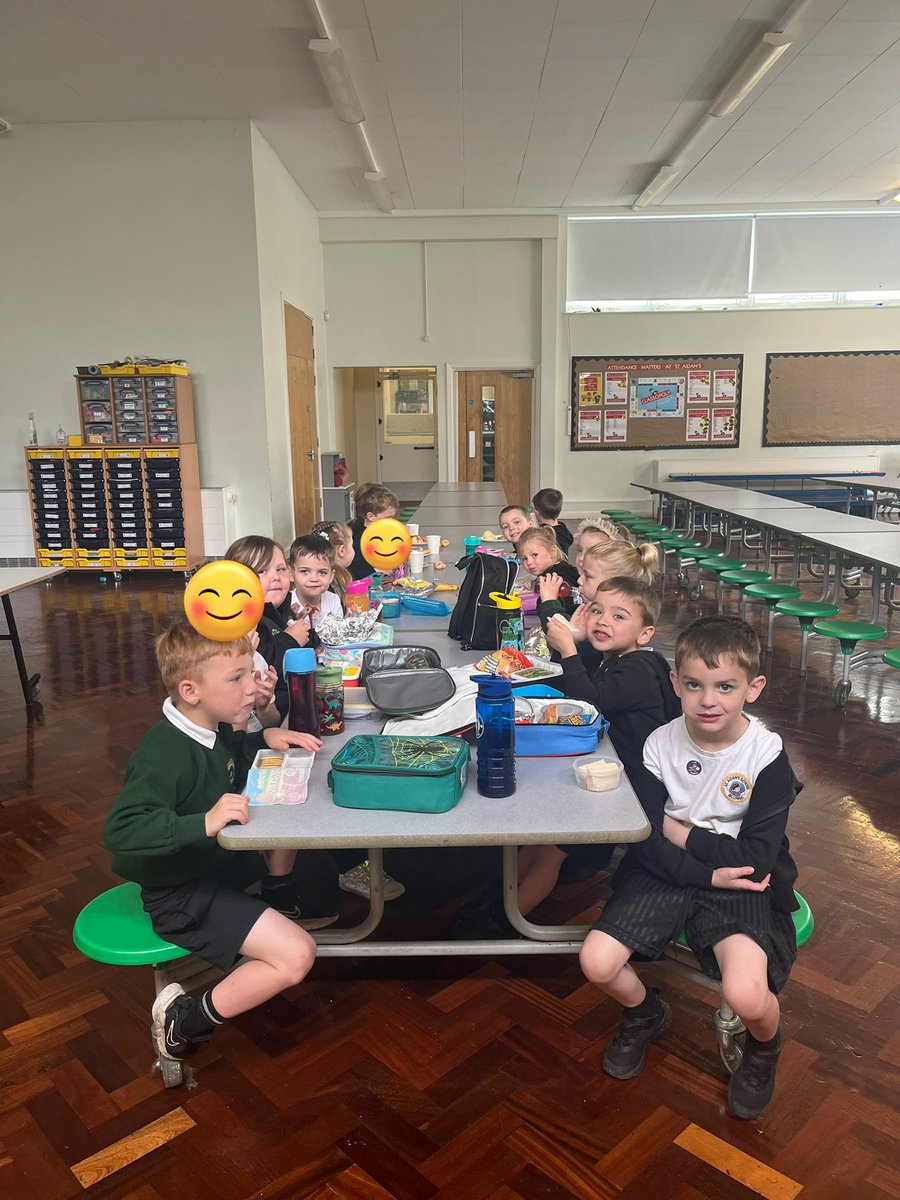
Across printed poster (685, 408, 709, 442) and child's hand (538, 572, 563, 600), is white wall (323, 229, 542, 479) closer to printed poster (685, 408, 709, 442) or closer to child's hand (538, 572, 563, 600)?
printed poster (685, 408, 709, 442)

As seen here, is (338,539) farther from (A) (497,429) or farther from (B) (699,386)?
(B) (699,386)

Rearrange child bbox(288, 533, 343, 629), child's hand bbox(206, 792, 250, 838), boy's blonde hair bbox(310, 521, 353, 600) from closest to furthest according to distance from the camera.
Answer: child's hand bbox(206, 792, 250, 838) → child bbox(288, 533, 343, 629) → boy's blonde hair bbox(310, 521, 353, 600)

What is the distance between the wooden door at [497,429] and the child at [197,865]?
980 cm

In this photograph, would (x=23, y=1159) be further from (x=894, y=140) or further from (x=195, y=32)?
(x=894, y=140)

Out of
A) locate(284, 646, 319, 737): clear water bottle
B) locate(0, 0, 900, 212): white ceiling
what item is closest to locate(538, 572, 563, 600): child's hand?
locate(284, 646, 319, 737): clear water bottle

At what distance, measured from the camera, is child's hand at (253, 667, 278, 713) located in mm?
2018

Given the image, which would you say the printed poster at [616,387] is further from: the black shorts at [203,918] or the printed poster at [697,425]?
the black shorts at [203,918]

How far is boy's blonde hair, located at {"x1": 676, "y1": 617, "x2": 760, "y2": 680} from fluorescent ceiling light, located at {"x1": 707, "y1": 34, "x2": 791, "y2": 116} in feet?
17.8

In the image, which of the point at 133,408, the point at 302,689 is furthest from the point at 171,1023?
the point at 133,408

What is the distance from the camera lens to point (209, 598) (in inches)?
63.1

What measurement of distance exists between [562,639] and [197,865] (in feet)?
3.15

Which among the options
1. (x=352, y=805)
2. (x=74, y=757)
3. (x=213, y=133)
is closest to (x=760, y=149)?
(x=213, y=133)

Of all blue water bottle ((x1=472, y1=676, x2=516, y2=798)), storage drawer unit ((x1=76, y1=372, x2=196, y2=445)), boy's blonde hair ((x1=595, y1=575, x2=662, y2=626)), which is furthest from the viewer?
storage drawer unit ((x1=76, y1=372, x2=196, y2=445))

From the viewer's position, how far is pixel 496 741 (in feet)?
5.40
